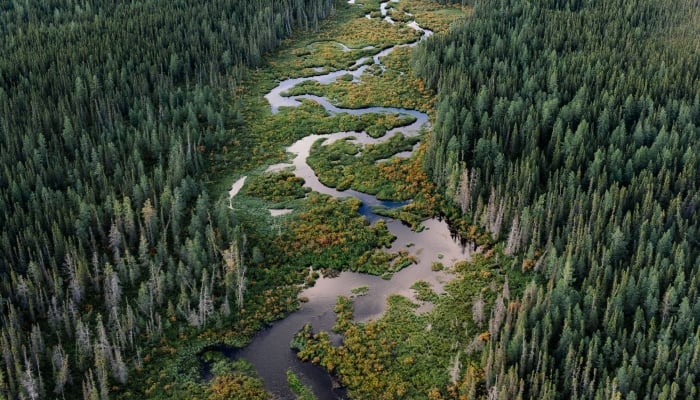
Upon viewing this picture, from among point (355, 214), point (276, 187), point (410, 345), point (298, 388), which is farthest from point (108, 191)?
point (410, 345)

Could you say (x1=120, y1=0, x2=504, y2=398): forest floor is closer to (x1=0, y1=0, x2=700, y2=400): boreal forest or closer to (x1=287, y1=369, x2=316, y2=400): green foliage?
(x1=0, y1=0, x2=700, y2=400): boreal forest

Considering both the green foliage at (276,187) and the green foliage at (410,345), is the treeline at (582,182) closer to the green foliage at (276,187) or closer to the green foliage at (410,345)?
the green foliage at (410,345)

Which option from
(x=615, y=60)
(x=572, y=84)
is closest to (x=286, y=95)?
(x=572, y=84)

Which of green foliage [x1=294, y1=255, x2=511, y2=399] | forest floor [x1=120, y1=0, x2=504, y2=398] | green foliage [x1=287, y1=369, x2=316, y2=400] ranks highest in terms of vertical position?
forest floor [x1=120, y1=0, x2=504, y2=398]

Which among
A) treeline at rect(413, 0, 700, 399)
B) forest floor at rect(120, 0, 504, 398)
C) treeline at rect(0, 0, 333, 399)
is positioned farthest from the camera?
Answer: treeline at rect(0, 0, 333, 399)

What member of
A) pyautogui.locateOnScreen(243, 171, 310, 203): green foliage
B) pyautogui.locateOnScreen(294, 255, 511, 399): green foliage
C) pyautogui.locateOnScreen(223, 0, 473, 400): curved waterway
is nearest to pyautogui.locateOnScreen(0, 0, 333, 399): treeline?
pyautogui.locateOnScreen(223, 0, 473, 400): curved waterway

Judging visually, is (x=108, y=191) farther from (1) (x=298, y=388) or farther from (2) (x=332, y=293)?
(1) (x=298, y=388)
